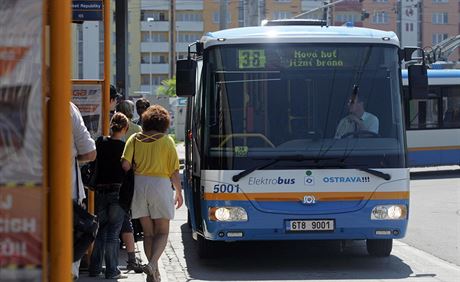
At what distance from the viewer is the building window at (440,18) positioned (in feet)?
277

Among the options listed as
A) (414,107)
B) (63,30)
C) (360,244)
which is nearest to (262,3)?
(414,107)

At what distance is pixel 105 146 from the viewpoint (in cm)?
807

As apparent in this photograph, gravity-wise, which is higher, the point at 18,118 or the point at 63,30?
the point at 63,30

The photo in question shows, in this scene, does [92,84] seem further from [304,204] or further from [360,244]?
[360,244]

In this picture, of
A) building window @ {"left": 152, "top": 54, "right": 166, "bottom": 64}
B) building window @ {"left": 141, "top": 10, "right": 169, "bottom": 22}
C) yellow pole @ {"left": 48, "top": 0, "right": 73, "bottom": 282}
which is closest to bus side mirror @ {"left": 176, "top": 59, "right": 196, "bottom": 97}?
yellow pole @ {"left": 48, "top": 0, "right": 73, "bottom": 282}

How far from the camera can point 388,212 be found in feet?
30.0

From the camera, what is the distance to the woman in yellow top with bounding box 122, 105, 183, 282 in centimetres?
800

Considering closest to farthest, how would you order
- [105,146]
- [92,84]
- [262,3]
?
[105,146] < [92,84] < [262,3]

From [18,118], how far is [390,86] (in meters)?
7.07

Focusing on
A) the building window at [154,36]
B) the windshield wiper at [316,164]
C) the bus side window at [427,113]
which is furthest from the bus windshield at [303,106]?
the building window at [154,36]

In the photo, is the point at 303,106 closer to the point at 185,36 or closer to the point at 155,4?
the point at 155,4

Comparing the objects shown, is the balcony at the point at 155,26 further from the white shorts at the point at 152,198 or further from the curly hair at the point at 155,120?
the white shorts at the point at 152,198

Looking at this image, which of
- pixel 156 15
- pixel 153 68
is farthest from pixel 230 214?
pixel 153 68

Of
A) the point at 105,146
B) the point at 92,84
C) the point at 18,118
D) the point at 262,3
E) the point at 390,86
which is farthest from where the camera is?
the point at 262,3
